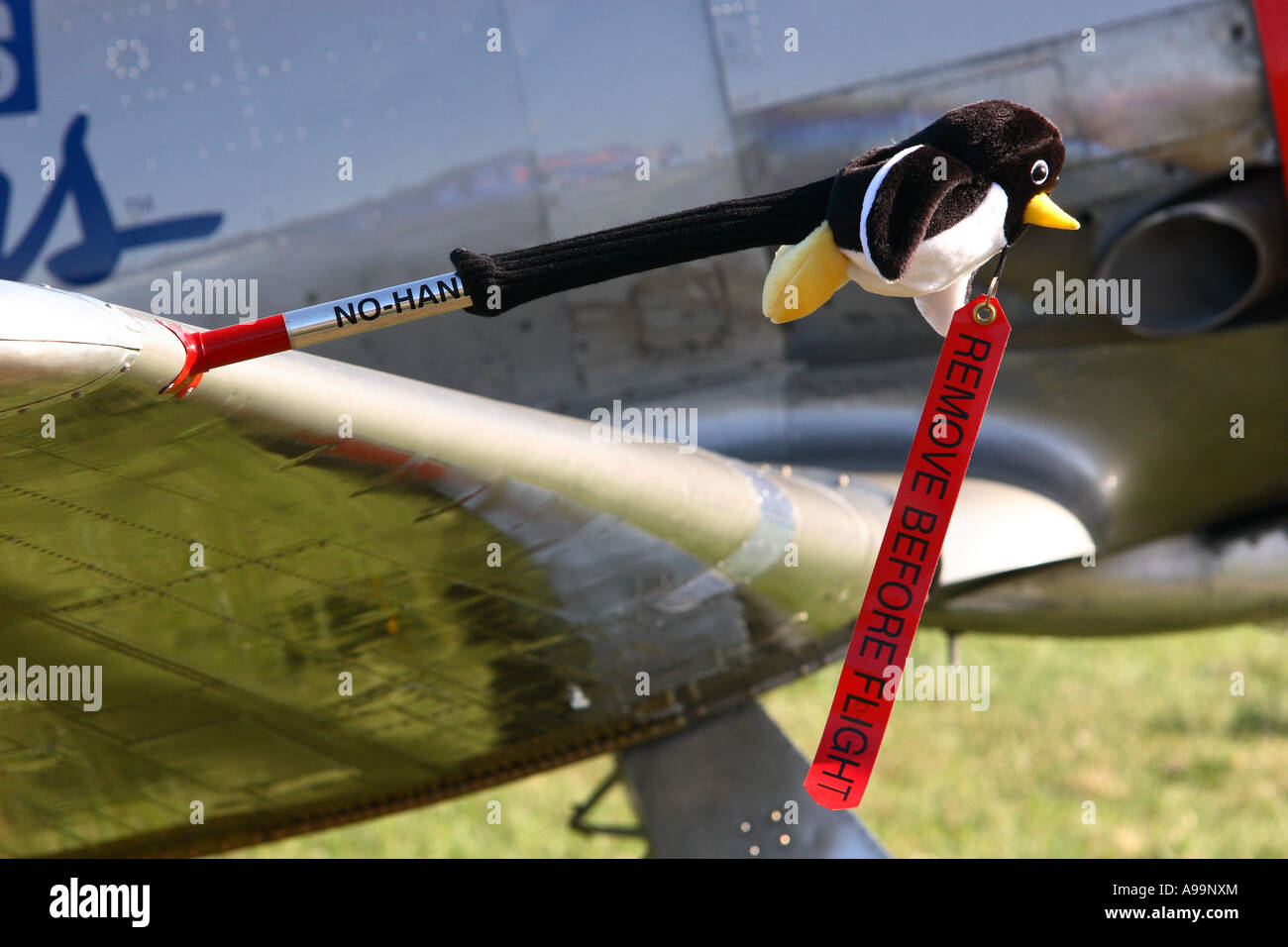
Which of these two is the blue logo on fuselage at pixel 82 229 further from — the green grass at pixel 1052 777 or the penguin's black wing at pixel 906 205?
the green grass at pixel 1052 777

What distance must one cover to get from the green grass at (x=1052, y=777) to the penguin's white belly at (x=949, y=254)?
3743 millimetres

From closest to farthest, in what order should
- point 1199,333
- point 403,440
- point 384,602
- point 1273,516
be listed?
1. point 403,440
2. point 384,602
3. point 1199,333
4. point 1273,516

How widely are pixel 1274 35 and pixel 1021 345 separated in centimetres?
95

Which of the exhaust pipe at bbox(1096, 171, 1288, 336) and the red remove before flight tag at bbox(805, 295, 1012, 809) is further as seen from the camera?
the exhaust pipe at bbox(1096, 171, 1288, 336)

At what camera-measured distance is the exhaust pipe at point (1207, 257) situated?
10.3 ft

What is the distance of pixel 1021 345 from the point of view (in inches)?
136

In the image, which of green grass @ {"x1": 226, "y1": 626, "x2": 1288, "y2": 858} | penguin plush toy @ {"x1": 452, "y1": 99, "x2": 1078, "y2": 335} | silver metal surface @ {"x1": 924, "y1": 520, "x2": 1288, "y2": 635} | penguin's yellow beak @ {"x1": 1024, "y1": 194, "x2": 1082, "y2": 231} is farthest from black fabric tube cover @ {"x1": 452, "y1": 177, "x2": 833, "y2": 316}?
green grass @ {"x1": 226, "y1": 626, "x2": 1288, "y2": 858}

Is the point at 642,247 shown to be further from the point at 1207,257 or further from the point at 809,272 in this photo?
the point at 1207,257

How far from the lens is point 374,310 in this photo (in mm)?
1576

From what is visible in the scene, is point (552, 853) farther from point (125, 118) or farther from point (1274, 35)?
point (1274, 35)

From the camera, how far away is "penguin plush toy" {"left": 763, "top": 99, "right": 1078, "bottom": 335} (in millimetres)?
1507

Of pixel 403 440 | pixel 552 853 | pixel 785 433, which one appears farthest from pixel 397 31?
pixel 552 853

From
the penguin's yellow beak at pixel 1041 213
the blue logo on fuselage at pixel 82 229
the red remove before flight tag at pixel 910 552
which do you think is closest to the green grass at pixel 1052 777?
the blue logo on fuselage at pixel 82 229

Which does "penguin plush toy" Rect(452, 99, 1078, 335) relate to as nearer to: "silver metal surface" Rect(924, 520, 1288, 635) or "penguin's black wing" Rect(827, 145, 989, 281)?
"penguin's black wing" Rect(827, 145, 989, 281)
